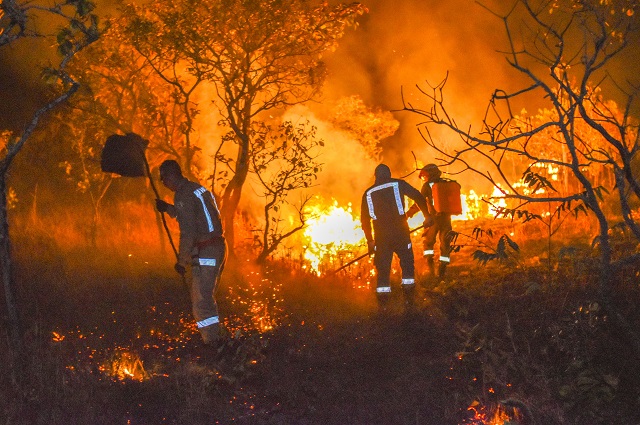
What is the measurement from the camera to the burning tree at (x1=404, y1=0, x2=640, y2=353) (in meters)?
5.83

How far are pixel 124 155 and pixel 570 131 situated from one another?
14.6ft

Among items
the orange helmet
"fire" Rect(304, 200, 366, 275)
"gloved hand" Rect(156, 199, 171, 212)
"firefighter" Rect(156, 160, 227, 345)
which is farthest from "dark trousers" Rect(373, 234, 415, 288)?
"fire" Rect(304, 200, 366, 275)

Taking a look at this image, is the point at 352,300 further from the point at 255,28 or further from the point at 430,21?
the point at 430,21

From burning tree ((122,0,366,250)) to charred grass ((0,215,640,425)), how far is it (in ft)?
8.64

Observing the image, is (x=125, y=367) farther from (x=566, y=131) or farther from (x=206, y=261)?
(x=566, y=131)

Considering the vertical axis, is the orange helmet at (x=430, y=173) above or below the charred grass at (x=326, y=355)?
above

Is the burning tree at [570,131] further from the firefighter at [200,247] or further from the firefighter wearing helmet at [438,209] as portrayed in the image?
the firefighter at [200,247]

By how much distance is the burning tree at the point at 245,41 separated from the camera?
1010 cm

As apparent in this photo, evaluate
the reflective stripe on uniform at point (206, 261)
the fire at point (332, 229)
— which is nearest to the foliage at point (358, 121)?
the fire at point (332, 229)

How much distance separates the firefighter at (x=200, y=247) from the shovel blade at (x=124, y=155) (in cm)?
56

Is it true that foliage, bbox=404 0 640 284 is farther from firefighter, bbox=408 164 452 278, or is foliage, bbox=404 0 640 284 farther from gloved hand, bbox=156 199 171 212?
gloved hand, bbox=156 199 171 212

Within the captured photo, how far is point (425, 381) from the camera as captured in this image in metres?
6.61

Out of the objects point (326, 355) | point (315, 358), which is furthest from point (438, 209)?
point (315, 358)

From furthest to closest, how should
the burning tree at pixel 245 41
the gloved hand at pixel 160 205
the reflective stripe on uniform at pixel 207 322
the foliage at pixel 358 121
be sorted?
1. the foliage at pixel 358 121
2. the burning tree at pixel 245 41
3. the gloved hand at pixel 160 205
4. the reflective stripe on uniform at pixel 207 322
